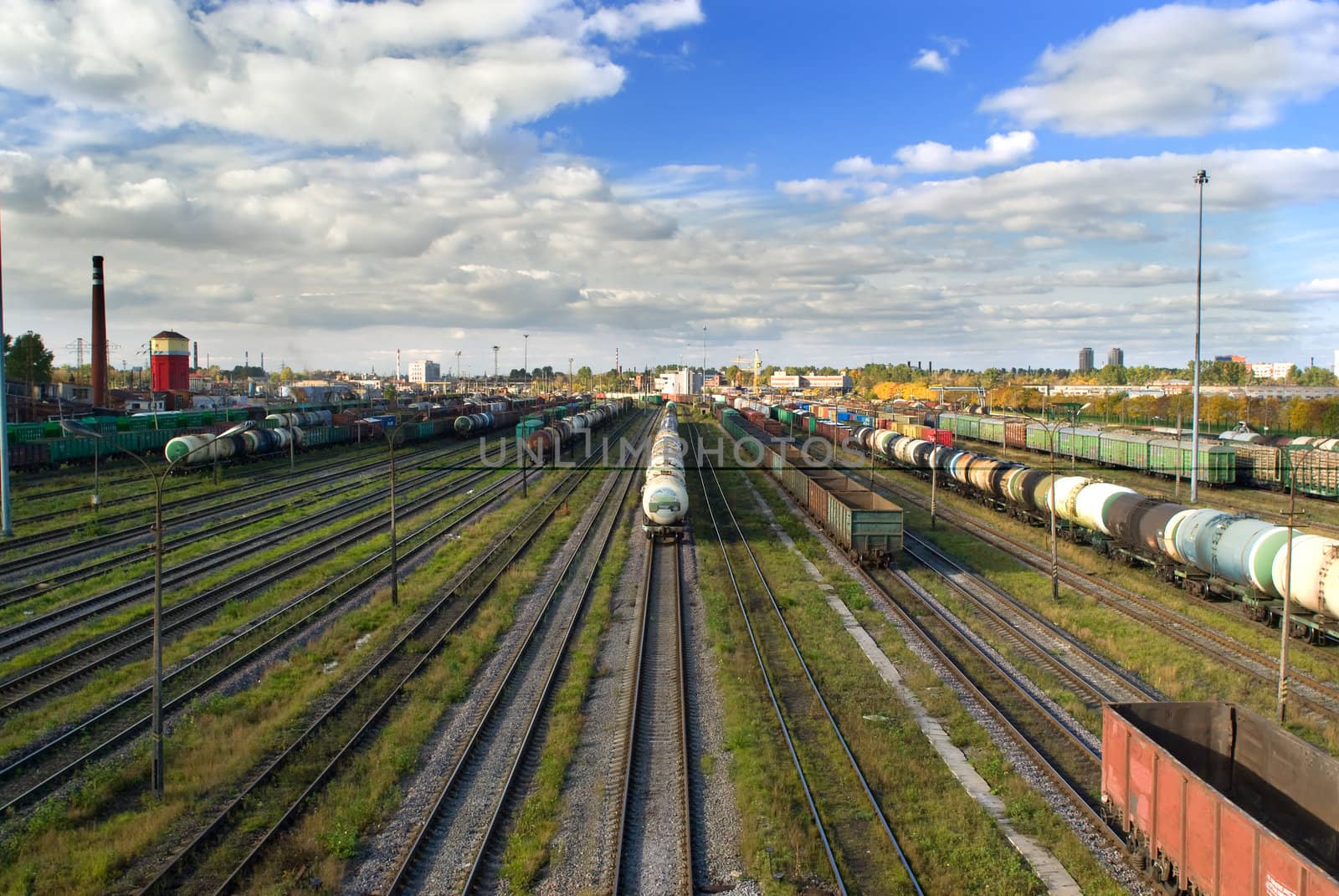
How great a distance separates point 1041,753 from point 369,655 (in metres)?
16.7

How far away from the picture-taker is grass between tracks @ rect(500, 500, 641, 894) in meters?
12.7

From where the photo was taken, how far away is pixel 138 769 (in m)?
16.0

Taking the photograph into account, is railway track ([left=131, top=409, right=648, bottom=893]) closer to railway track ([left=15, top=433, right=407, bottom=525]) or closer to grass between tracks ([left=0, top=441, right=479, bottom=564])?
grass between tracks ([left=0, top=441, right=479, bottom=564])

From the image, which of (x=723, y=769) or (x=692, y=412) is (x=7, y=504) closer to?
(x=723, y=769)

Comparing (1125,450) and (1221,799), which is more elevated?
(1125,450)

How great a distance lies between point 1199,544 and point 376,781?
81.6ft

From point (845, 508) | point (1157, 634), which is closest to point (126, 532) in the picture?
point (845, 508)

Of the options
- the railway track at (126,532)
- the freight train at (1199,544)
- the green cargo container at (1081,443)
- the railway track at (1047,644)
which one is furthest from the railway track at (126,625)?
the green cargo container at (1081,443)

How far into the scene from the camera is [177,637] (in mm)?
24484

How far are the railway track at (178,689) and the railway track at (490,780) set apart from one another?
719 cm

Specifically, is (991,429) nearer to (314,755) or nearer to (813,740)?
(813,740)

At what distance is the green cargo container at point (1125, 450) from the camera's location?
57781 millimetres

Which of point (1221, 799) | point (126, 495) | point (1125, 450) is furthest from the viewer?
point (1125, 450)

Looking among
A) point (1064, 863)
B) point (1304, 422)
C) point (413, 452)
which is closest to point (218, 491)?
point (413, 452)
